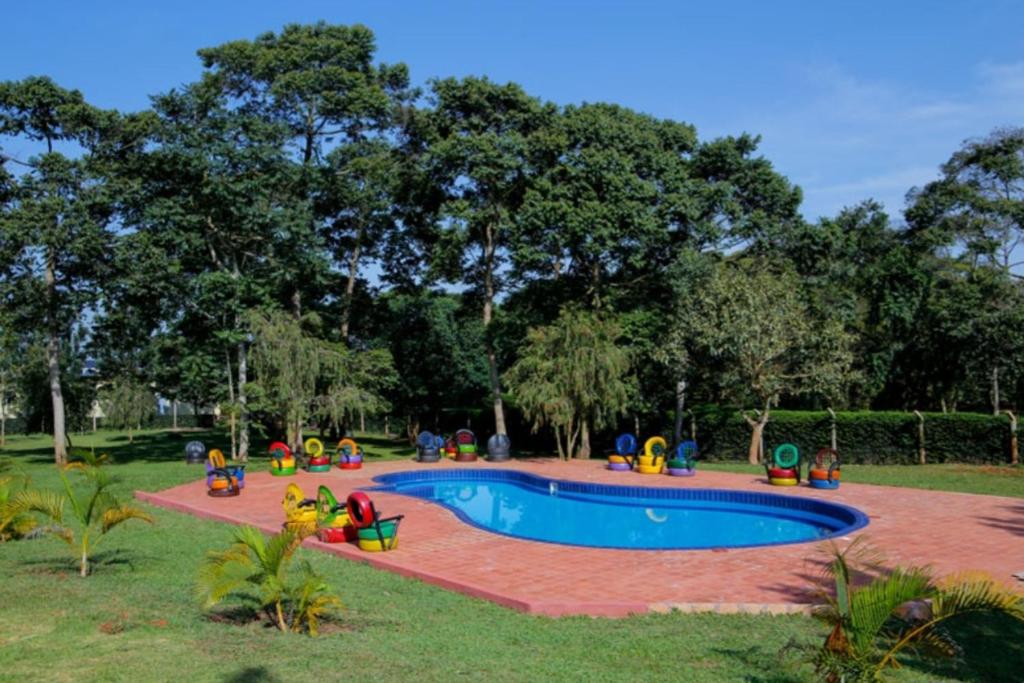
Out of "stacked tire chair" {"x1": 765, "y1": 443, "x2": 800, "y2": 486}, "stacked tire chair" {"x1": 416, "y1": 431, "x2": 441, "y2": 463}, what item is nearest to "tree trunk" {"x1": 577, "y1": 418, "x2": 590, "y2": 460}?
"stacked tire chair" {"x1": 416, "y1": 431, "x2": 441, "y2": 463}

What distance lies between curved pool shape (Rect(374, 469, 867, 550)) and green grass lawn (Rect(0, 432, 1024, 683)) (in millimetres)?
5067

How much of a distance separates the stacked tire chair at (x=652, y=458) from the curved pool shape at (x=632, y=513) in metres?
2.92

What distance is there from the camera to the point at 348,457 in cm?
2512

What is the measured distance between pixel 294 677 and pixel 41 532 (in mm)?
8701

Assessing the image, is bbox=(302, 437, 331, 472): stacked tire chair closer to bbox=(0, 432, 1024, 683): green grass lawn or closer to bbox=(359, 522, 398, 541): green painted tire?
bbox=(359, 522, 398, 541): green painted tire

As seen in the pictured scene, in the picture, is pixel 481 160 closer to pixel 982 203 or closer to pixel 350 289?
pixel 350 289

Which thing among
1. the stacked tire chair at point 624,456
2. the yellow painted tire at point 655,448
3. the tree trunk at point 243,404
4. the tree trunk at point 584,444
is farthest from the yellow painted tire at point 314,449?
the yellow painted tire at point 655,448

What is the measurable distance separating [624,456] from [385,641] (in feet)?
58.0

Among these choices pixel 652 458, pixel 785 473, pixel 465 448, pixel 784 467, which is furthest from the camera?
pixel 465 448

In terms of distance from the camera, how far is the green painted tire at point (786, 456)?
20016 mm

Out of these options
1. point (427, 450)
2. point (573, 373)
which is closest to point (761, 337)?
point (573, 373)

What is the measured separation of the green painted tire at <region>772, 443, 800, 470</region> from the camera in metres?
20.0

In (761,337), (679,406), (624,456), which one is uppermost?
(761,337)

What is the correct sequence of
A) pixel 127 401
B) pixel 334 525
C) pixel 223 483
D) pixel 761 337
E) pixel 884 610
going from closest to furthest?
pixel 884 610 → pixel 334 525 → pixel 223 483 → pixel 761 337 → pixel 127 401
